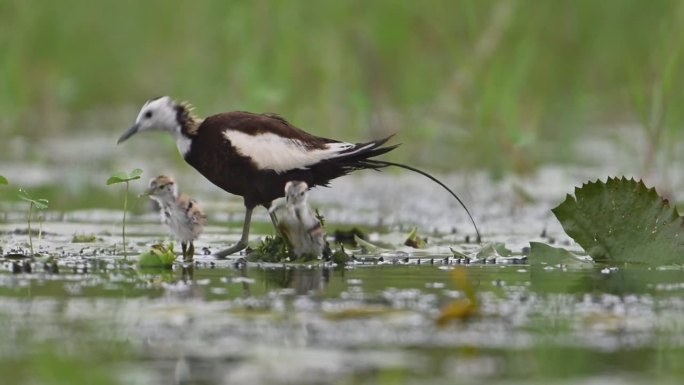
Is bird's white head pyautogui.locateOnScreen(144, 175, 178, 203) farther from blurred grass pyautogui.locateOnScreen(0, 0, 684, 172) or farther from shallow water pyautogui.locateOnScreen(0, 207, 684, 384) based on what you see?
blurred grass pyautogui.locateOnScreen(0, 0, 684, 172)

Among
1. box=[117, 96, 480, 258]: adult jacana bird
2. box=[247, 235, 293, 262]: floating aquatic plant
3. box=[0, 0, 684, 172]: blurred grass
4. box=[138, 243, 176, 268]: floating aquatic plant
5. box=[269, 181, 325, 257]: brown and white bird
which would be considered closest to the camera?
box=[138, 243, 176, 268]: floating aquatic plant

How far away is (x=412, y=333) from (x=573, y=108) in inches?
431

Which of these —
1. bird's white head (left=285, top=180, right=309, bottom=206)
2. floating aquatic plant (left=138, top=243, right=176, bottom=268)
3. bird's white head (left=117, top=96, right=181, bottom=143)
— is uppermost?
bird's white head (left=117, top=96, right=181, bottom=143)

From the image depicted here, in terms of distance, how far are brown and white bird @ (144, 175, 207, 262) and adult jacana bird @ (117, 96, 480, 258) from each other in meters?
0.23

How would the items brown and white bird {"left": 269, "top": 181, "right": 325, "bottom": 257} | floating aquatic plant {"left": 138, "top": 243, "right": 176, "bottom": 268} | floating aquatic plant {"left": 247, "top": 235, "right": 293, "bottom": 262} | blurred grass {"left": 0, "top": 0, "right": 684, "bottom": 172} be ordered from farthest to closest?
blurred grass {"left": 0, "top": 0, "right": 684, "bottom": 172} → floating aquatic plant {"left": 247, "top": 235, "right": 293, "bottom": 262} → brown and white bird {"left": 269, "top": 181, "right": 325, "bottom": 257} → floating aquatic plant {"left": 138, "top": 243, "right": 176, "bottom": 268}

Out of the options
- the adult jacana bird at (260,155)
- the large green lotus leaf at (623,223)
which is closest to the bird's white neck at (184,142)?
the adult jacana bird at (260,155)

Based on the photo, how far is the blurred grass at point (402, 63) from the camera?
509 inches

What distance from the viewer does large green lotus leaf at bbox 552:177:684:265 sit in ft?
24.9

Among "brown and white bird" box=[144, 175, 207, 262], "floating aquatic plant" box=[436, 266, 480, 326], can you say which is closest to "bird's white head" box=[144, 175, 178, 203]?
"brown and white bird" box=[144, 175, 207, 262]

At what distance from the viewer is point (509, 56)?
14.2 m

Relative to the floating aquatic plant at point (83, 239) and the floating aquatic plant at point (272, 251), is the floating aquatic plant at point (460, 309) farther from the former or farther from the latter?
the floating aquatic plant at point (83, 239)

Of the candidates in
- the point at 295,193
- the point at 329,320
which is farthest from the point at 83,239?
the point at 329,320

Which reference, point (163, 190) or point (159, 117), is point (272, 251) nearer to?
point (163, 190)

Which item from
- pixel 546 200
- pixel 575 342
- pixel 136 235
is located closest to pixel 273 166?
pixel 136 235
